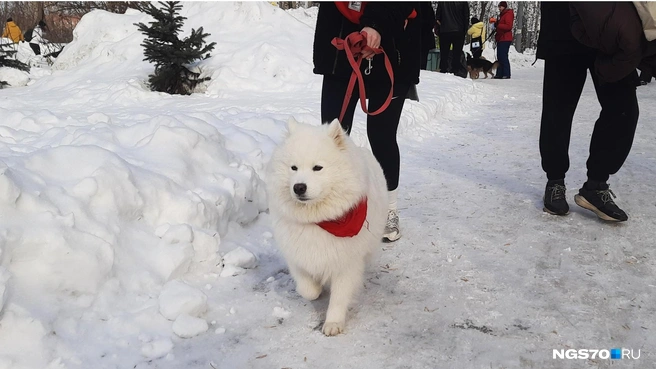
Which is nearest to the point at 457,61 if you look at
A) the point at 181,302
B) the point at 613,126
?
the point at 613,126

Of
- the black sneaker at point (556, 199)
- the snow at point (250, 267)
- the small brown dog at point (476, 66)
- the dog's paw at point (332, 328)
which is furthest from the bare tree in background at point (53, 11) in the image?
the dog's paw at point (332, 328)

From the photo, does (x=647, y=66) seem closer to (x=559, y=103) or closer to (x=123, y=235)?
(x=559, y=103)

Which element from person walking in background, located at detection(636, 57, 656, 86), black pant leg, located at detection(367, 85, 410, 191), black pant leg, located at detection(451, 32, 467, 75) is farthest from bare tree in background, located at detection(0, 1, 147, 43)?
person walking in background, located at detection(636, 57, 656, 86)

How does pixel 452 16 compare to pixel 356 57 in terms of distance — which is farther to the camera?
pixel 452 16

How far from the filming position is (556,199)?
11.4ft

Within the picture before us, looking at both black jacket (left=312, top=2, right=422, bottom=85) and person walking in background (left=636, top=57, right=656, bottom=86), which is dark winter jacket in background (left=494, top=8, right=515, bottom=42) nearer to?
person walking in background (left=636, top=57, right=656, bottom=86)

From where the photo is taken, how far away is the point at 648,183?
4.04 m

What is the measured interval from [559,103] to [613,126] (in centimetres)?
38

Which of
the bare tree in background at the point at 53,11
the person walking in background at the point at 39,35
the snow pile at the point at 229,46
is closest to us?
the snow pile at the point at 229,46

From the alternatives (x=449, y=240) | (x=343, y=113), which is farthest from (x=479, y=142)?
(x=343, y=113)

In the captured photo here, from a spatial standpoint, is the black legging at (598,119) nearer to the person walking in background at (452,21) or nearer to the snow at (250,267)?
the snow at (250,267)

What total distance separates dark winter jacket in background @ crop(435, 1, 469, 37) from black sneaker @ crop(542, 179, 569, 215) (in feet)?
33.4

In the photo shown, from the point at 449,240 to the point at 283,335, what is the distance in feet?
4.79

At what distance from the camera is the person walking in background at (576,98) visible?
2896mm
